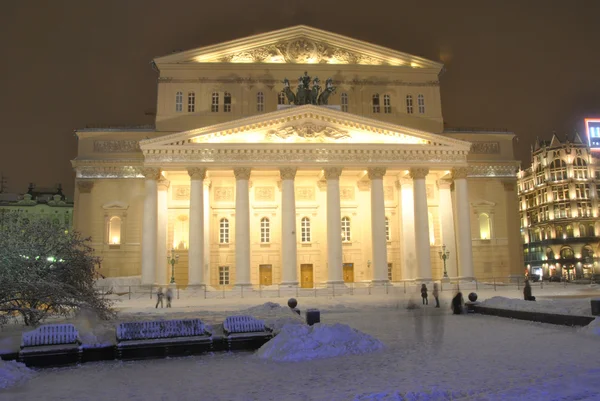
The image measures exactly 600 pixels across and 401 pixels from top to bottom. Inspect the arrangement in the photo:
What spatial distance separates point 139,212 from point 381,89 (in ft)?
81.5

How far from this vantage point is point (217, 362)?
Result: 1412 centimetres

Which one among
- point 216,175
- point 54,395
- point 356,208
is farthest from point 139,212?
point 54,395

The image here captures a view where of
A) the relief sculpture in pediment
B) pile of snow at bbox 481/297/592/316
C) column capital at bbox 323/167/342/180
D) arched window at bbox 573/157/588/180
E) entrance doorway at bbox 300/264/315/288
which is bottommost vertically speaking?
pile of snow at bbox 481/297/592/316

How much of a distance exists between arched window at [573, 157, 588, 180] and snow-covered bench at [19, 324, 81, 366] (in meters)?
87.6

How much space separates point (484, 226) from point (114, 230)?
33.1 m

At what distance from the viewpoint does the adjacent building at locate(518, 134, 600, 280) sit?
83.2m

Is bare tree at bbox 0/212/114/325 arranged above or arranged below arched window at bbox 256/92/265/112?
below

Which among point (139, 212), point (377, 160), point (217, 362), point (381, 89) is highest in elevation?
point (381, 89)

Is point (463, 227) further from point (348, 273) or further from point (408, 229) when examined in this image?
point (348, 273)

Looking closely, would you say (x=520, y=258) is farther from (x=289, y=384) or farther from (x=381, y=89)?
(x=289, y=384)

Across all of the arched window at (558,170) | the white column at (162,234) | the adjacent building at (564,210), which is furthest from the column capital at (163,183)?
the arched window at (558,170)

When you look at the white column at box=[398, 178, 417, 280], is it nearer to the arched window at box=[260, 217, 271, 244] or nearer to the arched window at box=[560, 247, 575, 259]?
the arched window at box=[260, 217, 271, 244]

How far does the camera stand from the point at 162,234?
141 ft

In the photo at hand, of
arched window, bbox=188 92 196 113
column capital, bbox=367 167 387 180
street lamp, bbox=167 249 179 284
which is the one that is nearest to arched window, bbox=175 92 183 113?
arched window, bbox=188 92 196 113
